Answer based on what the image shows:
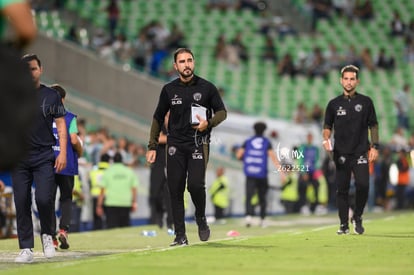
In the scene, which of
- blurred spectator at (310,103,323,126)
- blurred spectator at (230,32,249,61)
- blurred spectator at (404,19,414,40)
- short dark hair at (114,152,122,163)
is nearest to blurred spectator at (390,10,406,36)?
blurred spectator at (404,19,414,40)

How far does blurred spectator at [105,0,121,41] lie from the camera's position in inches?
1651

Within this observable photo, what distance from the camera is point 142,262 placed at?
12617 mm

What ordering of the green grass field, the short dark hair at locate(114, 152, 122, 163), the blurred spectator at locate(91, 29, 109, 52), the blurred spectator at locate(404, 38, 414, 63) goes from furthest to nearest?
the blurred spectator at locate(404, 38, 414, 63), the blurred spectator at locate(91, 29, 109, 52), the short dark hair at locate(114, 152, 122, 163), the green grass field

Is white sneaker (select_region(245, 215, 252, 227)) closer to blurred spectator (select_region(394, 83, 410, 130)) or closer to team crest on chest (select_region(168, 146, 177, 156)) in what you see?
team crest on chest (select_region(168, 146, 177, 156))

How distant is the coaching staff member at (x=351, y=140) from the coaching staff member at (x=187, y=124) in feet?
9.66

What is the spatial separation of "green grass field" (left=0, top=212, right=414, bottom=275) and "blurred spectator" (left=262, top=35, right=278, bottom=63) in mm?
25170

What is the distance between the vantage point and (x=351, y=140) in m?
18.1

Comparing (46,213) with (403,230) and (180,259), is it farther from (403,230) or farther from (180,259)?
(403,230)

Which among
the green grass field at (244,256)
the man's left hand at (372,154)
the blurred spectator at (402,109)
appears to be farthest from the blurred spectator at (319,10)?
the man's left hand at (372,154)

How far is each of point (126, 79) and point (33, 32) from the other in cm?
2900

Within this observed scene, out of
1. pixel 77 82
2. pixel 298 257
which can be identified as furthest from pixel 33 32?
pixel 77 82

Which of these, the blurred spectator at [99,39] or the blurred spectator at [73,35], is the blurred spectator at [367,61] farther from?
the blurred spectator at [73,35]

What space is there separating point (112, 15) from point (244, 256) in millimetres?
29853

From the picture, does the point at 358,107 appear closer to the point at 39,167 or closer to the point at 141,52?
the point at 39,167
